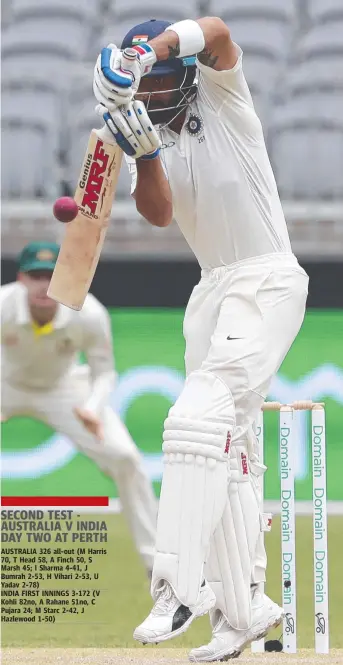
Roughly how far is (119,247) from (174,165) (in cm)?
474

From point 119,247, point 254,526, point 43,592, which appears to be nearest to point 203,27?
point 254,526

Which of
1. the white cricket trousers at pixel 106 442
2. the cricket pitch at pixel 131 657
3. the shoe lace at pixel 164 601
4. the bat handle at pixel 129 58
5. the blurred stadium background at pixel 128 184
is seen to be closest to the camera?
the bat handle at pixel 129 58

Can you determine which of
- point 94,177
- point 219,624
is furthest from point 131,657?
point 94,177

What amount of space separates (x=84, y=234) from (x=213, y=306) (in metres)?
0.38

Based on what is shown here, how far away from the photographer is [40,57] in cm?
979

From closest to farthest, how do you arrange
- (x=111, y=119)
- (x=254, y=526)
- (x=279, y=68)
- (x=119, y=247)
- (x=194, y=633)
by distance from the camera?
(x=111, y=119)
(x=254, y=526)
(x=194, y=633)
(x=119, y=247)
(x=279, y=68)

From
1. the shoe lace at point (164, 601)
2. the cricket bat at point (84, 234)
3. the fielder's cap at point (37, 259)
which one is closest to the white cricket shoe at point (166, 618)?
the shoe lace at point (164, 601)

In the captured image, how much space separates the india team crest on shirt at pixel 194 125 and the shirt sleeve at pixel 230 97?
43 mm

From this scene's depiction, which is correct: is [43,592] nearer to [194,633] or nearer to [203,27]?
[194,633]

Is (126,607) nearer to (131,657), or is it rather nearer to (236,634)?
(131,657)

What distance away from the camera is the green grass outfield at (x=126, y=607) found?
4.20 m

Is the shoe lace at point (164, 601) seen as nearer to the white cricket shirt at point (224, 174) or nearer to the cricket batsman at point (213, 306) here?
the cricket batsman at point (213, 306)

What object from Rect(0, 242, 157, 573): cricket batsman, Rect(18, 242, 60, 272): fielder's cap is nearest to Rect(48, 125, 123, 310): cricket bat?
Rect(0, 242, 157, 573): cricket batsman

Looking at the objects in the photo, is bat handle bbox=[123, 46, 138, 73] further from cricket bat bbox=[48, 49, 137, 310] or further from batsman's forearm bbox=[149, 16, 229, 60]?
cricket bat bbox=[48, 49, 137, 310]
